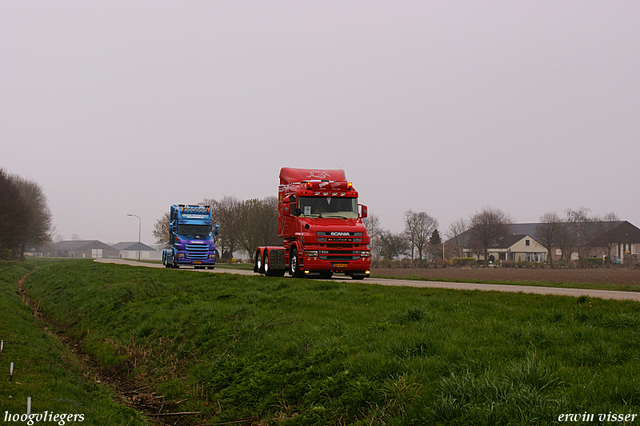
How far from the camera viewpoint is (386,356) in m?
8.16

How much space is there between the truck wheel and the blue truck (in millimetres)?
18643

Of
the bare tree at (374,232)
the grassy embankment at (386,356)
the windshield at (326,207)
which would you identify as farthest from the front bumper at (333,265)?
the bare tree at (374,232)

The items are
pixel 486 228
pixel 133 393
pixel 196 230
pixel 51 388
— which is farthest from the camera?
pixel 486 228

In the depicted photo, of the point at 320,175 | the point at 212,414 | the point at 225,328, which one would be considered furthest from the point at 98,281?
the point at 212,414

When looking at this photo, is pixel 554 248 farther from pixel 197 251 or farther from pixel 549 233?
pixel 197 251

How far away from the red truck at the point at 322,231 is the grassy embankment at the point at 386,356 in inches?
214

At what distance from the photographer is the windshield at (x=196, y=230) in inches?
1571

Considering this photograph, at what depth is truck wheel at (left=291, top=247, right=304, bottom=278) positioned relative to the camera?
21367mm

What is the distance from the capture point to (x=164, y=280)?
24688mm

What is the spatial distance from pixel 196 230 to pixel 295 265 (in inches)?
800

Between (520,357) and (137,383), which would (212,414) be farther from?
(520,357)

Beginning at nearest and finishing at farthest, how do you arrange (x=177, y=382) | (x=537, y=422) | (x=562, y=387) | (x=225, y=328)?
(x=537, y=422) < (x=562, y=387) < (x=177, y=382) < (x=225, y=328)

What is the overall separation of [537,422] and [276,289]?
12336 millimetres

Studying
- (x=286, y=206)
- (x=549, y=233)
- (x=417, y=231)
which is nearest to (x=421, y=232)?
(x=417, y=231)
